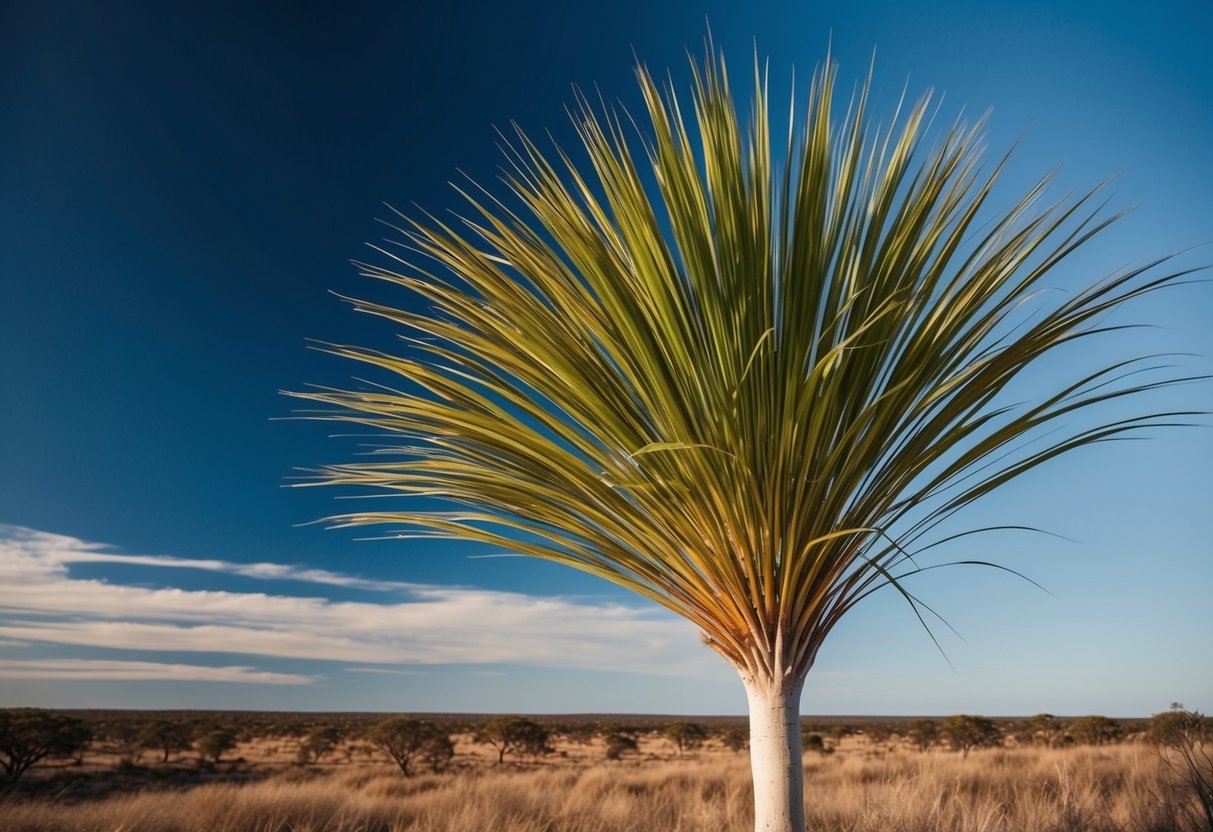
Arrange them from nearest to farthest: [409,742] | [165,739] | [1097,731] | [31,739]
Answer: [31,739], [1097,731], [409,742], [165,739]

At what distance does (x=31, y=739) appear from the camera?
2012 centimetres

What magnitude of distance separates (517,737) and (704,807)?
81.9 feet

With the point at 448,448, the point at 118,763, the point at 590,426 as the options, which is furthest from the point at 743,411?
the point at 118,763

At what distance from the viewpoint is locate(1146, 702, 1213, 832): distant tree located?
2830 mm

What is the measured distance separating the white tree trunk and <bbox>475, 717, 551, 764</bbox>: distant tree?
28.9 metres

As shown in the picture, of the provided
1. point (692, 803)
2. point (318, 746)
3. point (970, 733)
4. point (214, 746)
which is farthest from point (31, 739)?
point (970, 733)

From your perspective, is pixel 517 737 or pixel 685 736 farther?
pixel 685 736

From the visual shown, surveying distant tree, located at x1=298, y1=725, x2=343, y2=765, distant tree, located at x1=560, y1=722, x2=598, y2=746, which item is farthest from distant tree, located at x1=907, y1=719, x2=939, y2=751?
distant tree, located at x1=298, y1=725, x2=343, y2=765

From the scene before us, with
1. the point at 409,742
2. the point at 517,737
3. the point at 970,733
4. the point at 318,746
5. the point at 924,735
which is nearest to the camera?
the point at 409,742

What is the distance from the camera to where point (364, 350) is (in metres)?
2.61

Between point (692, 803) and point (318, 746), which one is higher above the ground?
point (692, 803)

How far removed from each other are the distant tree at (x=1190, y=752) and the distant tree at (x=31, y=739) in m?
23.6

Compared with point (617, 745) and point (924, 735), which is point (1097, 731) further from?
point (617, 745)

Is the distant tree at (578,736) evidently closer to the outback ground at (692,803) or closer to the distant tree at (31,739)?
the distant tree at (31,739)
